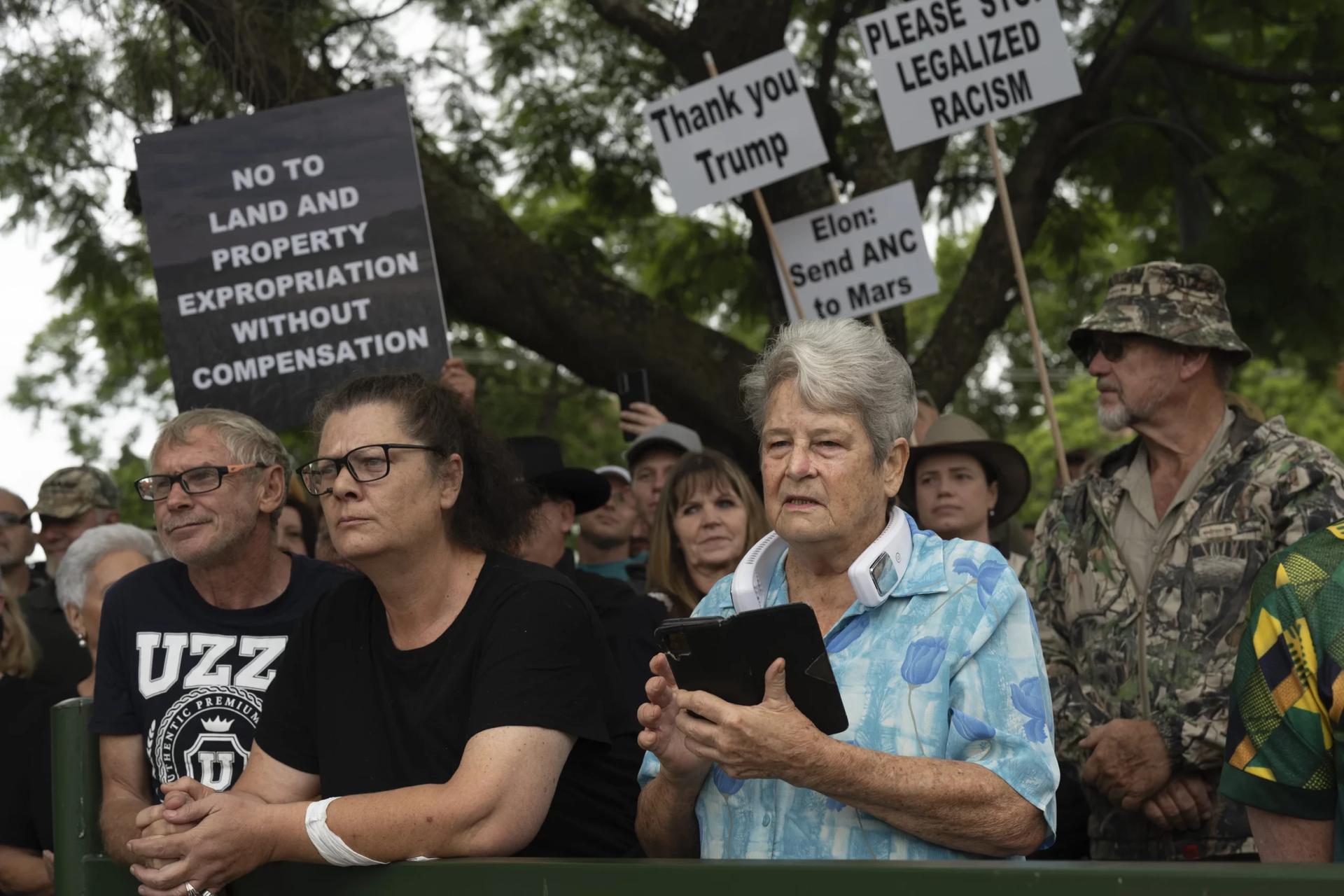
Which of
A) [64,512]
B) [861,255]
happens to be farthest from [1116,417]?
[64,512]

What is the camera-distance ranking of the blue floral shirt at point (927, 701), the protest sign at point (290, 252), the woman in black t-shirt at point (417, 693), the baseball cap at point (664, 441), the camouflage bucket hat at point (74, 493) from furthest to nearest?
the camouflage bucket hat at point (74, 493)
the baseball cap at point (664, 441)
the protest sign at point (290, 252)
the woman in black t-shirt at point (417, 693)
the blue floral shirt at point (927, 701)

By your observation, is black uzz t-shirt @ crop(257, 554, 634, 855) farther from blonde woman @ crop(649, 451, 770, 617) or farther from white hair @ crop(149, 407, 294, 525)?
blonde woman @ crop(649, 451, 770, 617)

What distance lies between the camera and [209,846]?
2.98 meters

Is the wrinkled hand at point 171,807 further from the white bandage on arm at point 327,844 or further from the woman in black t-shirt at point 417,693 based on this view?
the white bandage on arm at point 327,844

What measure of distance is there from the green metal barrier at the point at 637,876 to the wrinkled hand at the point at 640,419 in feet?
11.4

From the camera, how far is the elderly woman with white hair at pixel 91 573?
17.0ft

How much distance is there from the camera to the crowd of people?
8.95 feet

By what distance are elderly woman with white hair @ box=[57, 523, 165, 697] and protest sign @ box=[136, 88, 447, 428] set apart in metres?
0.79

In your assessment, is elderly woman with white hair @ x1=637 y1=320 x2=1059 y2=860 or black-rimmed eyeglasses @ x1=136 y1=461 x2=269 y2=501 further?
black-rimmed eyeglasses @ x1=136 y1=461 x2=269 y2=501

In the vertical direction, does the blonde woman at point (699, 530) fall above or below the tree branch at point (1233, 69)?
below

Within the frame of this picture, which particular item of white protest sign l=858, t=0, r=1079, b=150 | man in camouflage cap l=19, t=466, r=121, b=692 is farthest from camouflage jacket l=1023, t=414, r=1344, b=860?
man in camouflage cap l=19, t=466, r=121, b=692

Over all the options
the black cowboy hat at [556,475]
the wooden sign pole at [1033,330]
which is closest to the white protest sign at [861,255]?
the wooden sign pole at [1033,330]

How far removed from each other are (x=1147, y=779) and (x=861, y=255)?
347 cm

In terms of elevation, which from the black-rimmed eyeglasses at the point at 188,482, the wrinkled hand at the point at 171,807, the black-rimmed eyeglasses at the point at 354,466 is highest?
the black-rimmed eyeglasses at the point at 188,482
